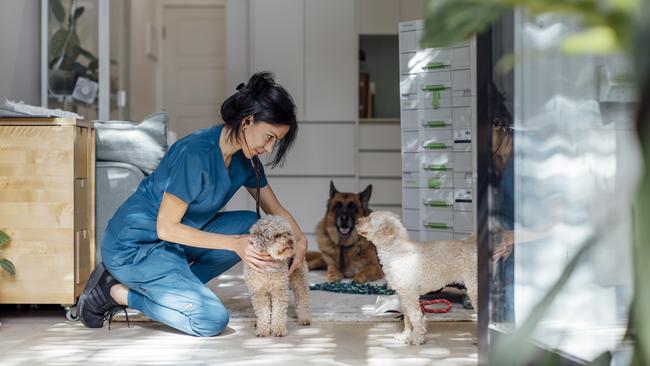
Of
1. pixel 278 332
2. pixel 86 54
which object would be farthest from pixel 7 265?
pixel 86 54

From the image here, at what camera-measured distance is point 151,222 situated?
8.80 ft

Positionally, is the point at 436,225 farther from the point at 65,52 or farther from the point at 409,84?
the point at 65,52

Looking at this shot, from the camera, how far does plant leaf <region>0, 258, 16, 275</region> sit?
2.73m

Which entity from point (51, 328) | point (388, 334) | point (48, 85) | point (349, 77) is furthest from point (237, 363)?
point (349, 77)

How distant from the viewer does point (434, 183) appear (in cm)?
358

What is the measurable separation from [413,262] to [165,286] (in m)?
0.90

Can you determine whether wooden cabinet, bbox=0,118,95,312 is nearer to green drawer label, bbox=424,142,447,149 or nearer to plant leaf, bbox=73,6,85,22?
green drawer label, bbox=424,142,447,149

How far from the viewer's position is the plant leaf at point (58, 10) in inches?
192

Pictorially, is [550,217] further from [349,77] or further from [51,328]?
[349,77]

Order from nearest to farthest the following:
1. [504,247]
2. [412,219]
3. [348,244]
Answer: [504,247] < [412,219] < [348,244]

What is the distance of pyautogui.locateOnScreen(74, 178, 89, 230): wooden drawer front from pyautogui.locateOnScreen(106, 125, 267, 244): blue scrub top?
0.21 metres

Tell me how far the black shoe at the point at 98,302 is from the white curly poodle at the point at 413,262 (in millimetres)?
1001

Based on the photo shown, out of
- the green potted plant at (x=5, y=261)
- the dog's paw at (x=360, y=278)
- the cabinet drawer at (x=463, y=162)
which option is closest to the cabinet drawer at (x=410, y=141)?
the cabinet drawer at (x=463, y=162)

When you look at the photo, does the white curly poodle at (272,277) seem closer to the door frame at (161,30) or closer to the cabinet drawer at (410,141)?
the cabinet drawer at (410,141)
